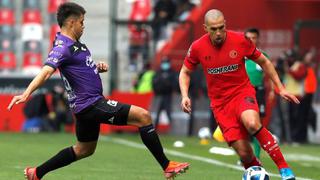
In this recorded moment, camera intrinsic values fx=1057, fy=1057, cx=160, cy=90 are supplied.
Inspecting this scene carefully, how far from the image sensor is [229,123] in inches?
459

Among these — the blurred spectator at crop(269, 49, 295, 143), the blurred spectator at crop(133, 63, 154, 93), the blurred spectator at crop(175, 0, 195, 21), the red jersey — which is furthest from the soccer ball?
the blurred spectator at crop(175, 0, 195, 21)

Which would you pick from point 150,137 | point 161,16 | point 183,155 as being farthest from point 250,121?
point 161,16

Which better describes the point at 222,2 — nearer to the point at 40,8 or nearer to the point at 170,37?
the point at 170,37

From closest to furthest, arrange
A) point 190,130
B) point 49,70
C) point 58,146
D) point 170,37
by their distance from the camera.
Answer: point 49,70 → point 58,146 → point 190,130 → point 170,37

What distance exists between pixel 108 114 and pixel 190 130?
1501cm

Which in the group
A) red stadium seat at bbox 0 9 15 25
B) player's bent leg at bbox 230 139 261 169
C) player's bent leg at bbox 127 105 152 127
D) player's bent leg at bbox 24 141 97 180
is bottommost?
red stadium seat at bbox 0 9 15 25

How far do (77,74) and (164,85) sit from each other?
1510cm

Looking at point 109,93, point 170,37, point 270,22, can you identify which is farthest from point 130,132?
point 270,22

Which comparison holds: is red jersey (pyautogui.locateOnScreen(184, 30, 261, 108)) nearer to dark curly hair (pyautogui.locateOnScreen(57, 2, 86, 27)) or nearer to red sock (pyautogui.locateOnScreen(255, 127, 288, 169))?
red sock (pyautogui.locateOnScreen(255, 127, 288, 169))

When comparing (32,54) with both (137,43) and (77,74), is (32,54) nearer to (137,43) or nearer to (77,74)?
(137,43)

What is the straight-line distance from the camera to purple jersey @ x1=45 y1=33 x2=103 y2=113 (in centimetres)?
1132

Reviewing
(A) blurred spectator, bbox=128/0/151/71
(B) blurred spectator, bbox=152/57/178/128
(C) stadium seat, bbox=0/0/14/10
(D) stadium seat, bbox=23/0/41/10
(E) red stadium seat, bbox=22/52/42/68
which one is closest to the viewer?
(B) blurred spectator, bbox=152/57/178/128

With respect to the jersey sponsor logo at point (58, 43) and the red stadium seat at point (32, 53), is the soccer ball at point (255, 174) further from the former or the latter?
the red stadium seat at point (32, 53)

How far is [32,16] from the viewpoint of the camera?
1202 inches
